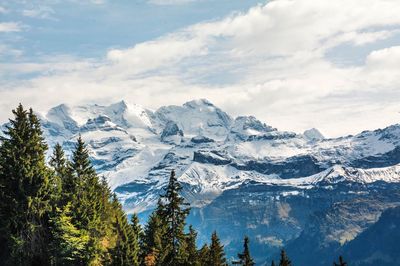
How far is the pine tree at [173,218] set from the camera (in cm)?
7500

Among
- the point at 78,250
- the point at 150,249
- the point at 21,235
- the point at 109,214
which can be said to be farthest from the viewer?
the point at 109,214

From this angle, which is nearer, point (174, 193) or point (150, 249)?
point (174, 193)

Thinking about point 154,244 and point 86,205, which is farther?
point 154,244

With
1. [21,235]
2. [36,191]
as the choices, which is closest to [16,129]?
[36,191]

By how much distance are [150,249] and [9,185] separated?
21.6m

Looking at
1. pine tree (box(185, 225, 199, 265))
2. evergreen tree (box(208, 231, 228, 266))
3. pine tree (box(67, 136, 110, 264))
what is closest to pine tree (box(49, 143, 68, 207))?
pine tree (box(67, 136, 110, 264))

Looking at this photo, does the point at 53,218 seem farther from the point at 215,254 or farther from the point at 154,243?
the point at 215,254

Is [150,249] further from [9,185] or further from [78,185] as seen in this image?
[9,185]

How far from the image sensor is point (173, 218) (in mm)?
76875

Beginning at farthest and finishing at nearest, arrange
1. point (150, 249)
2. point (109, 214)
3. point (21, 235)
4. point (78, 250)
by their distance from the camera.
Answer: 1. point (109, 214)
2. point (150, 249)
3. point (78, 250)
4. point (21, 235)

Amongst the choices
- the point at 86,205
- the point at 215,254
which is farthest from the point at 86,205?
the point at 215,254

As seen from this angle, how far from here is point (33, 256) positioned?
2997 inches

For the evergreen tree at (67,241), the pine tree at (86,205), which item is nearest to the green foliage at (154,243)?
the pine tree at (86,205)

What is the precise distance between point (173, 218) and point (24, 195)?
18.2 metres
